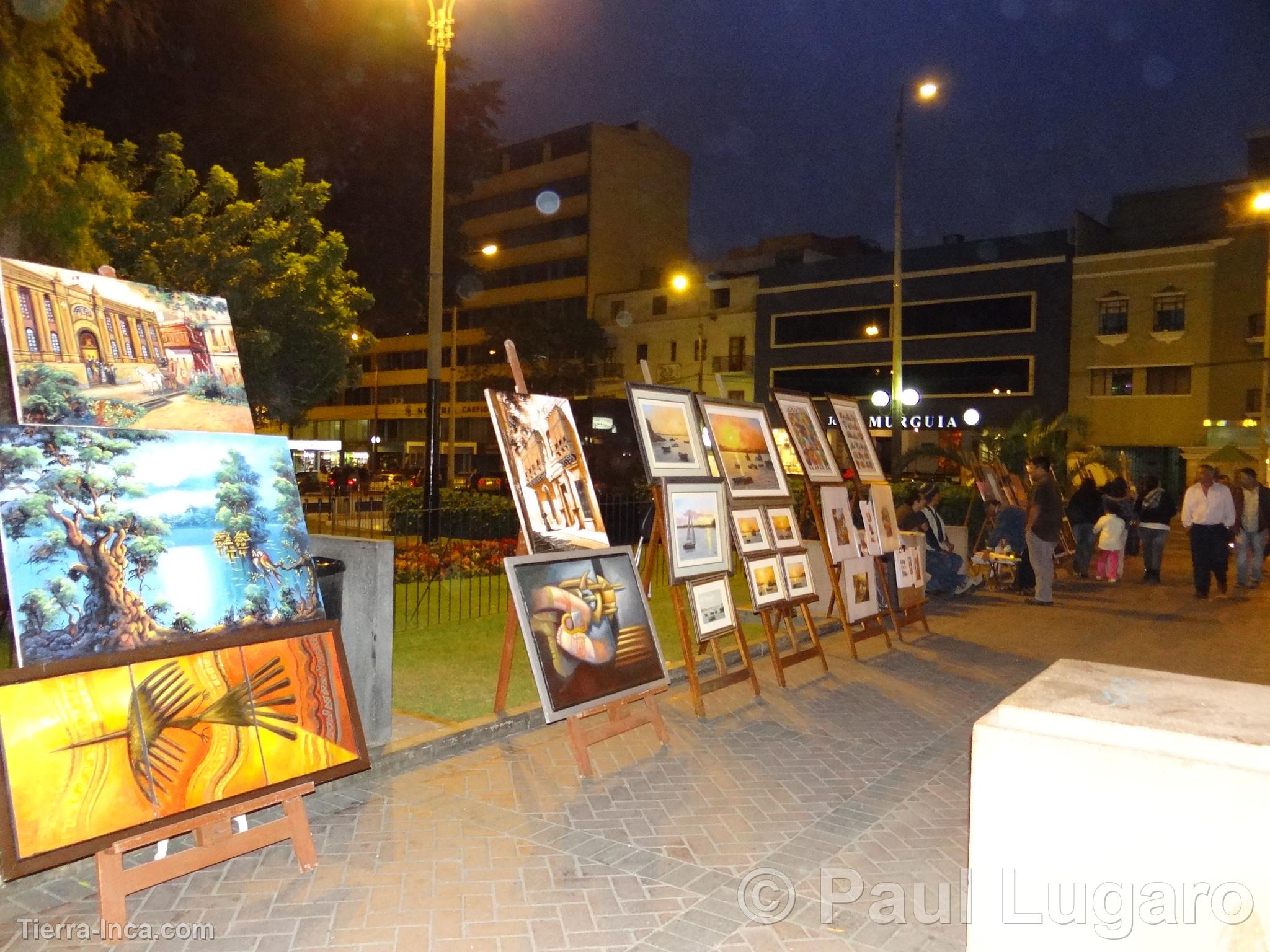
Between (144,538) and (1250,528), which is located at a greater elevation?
(144,538)

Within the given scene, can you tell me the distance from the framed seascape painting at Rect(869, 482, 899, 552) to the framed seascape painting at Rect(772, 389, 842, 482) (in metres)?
0.46

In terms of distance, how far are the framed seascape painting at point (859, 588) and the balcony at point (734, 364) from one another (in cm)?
3996

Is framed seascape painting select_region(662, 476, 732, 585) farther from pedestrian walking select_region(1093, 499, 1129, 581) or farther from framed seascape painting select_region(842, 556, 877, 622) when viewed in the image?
pedestrian walking select_region(1093, 499, 1129, 581)

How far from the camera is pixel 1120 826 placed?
258 centimetres

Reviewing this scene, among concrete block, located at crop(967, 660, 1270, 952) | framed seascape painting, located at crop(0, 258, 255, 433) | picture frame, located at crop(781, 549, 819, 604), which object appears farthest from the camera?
picture frame, located at crop(781, 549, 819, 604)

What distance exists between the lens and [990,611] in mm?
12078

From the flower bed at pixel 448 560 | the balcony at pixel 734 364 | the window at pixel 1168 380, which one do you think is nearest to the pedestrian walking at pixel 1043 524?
the flower bed at pixel 448 560

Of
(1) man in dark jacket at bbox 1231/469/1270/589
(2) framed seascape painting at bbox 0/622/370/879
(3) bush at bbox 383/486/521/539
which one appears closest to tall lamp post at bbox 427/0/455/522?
(3) bush at bbox 383/486/521/539

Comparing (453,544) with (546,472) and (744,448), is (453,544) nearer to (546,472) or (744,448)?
(744,448)

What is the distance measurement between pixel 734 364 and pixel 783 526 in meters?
42.0

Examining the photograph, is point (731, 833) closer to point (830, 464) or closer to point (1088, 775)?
point (1088, 775)

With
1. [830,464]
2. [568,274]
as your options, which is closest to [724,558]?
[830,464]

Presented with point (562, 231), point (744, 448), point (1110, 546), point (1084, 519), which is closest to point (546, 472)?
point (744, 448)

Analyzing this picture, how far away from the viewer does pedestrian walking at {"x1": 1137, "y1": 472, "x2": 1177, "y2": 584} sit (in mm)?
15195
